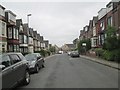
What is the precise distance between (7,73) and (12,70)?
1.96 feet

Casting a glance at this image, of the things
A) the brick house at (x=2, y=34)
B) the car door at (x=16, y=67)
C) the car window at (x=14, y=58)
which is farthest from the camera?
the brick house at (x=2, y=34)

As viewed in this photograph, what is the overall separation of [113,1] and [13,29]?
54.4 feet

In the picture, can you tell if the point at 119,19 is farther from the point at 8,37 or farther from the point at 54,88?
the point at 54,88

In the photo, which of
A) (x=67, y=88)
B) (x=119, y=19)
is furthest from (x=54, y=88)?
(x=119, y=19)

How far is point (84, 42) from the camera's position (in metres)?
61.2

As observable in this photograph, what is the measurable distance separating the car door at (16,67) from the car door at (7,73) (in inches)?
11.2

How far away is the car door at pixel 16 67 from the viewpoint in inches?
364

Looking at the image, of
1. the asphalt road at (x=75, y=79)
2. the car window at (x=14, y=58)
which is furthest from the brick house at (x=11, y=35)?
the car window at (x=14, y=58)

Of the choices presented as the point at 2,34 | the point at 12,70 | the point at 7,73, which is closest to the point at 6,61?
the point at 12,70

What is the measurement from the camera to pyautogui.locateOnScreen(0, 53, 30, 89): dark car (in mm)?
8062

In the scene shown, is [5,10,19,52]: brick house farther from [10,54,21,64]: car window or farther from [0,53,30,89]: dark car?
[10,54,21,64]: car window

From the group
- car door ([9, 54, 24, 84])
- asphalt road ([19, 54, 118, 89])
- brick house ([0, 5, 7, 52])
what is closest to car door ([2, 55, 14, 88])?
car door ([9, 54, 24, 84])

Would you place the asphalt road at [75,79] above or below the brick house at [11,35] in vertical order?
below

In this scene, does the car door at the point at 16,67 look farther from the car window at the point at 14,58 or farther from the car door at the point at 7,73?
the car door at the point at 7,73
